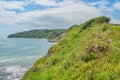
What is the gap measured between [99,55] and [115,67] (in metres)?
2.63

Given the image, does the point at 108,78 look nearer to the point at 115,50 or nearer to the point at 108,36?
the point at 115,50

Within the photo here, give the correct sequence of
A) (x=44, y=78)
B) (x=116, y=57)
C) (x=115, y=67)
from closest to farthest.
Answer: (x=115, y=67), (x=116, y=57), (x=44, y=78)

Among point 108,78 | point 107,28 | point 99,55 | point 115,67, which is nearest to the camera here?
point 108,78

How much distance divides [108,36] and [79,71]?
6.66m

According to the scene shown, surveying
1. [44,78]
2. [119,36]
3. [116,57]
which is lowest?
[44,78]

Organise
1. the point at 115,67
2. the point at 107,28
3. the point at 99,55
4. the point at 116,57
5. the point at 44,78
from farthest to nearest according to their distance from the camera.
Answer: the point at 107,28 < the point at 44,78 < the point at 99,55 < the point at 116,57 < the point at 115,67

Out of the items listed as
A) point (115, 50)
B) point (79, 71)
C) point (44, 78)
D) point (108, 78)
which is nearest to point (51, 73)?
point (44, 78)

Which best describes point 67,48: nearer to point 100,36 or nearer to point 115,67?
point 100,36

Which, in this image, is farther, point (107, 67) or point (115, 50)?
point (115, 50)

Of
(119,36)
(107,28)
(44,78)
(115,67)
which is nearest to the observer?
(115,67)

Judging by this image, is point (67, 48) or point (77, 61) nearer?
point (77, 61)

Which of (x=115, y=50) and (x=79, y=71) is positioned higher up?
(x=115, y=50)

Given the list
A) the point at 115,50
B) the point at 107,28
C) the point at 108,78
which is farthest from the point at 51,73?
the point at 107,28

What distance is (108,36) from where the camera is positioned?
19.7 metres
